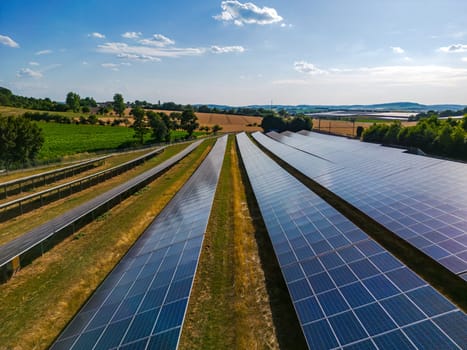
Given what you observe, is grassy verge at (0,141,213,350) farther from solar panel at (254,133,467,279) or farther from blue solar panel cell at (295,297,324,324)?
solar panel at (254,133,467,279)

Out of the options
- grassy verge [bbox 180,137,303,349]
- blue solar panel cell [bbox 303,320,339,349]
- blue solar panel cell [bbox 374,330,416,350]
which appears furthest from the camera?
grassy verge [bbox 180,137,303,349]

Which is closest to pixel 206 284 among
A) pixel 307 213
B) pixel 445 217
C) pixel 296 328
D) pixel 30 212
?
pixel 296 328

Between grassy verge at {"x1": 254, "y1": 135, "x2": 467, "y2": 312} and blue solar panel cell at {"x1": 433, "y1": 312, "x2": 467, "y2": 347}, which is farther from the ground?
blue solar panel cell at {"x1": 433, "y1": 312, "x2": 467, "y2": 347}

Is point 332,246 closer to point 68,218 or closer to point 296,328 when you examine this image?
point 296,328

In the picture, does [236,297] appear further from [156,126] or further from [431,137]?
[156,126]

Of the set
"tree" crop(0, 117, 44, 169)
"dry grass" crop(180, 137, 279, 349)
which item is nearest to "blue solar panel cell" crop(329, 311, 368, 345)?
"dry grass" crop(180, 137, 279, 349)

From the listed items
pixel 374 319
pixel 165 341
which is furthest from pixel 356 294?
pixel 165 341

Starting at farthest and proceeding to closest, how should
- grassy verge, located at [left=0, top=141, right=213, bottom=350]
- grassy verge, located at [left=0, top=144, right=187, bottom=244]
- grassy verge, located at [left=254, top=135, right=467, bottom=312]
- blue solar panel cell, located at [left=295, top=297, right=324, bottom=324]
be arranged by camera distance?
grassy verge, located at [left=0, top=144, right=187, bottom=244], grassy verge, located at [left=254, top=135, right=467, bottom=312], grassy verge, located at [left=0, top=141, right=213, bottom=350], blue solar panel cell, located at [left=295, top=297, right=324, bottom=324]
